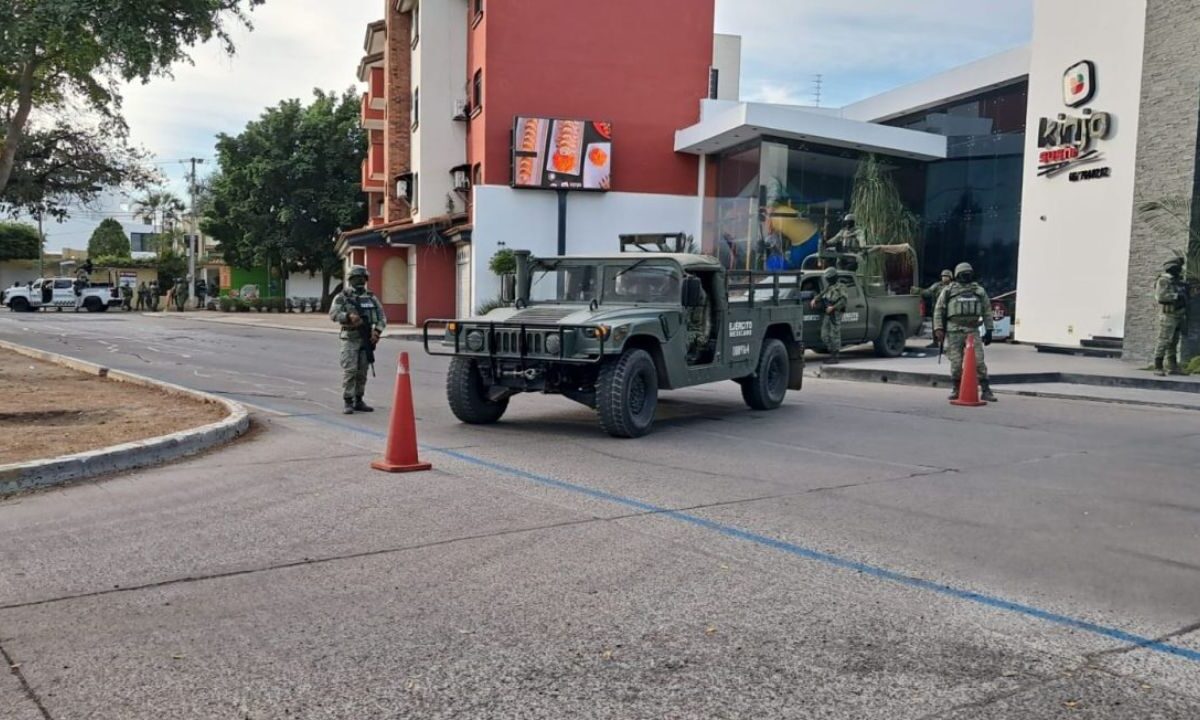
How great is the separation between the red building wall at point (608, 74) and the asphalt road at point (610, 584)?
76.1 feet

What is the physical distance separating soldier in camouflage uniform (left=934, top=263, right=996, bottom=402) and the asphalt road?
14.0 feet

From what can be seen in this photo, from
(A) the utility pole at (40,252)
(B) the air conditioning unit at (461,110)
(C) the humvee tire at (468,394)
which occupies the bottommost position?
(C) the humvee tire at (468,394)

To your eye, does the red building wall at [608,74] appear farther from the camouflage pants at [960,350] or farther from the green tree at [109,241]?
the green tree at [109,241]

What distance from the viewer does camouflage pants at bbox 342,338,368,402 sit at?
10750 mm

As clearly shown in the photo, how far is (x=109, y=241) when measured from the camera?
9150 cm

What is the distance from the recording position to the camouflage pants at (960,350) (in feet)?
43.3

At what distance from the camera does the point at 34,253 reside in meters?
69.6

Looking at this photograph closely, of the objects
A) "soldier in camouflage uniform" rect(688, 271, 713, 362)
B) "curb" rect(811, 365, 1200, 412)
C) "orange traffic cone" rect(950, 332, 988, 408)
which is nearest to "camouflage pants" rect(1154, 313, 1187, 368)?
"curb" rect(811, 365, 1200, 412)

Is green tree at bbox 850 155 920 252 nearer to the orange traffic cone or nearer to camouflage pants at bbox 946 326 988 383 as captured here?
camouflage pants at bbox 946 326 988 383

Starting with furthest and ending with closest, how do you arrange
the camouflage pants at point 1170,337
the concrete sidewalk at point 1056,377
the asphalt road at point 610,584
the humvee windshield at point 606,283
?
the camouflage pants at point 1170,337 < the concrete sidewalk at point 1056,377 < the humvee windshield at point 606,283 < the asphalt road at point 610,584

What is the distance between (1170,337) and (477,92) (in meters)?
22.5

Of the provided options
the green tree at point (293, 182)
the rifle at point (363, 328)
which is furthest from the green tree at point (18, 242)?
the rifle at point (363, 328)

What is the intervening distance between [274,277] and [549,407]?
5401cm

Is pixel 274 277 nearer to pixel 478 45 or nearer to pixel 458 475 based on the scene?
pixel 478 45
